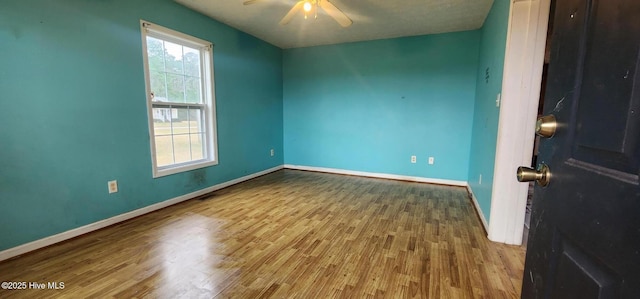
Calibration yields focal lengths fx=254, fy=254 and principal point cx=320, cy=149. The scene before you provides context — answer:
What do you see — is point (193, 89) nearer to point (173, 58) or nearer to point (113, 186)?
point (173, 58)

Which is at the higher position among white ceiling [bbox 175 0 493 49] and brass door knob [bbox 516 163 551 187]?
white ceiling [bbox 175 0 493 49]

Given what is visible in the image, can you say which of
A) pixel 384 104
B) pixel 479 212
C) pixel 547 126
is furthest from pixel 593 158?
pixel 384 104

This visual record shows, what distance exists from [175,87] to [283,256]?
237 cm

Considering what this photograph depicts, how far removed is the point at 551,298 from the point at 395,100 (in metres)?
3.72

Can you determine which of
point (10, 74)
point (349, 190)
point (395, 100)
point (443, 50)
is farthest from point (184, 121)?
point (443, 50)

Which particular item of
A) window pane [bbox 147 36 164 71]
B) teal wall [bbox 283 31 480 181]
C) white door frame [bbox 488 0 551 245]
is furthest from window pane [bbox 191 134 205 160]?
white door frame [bbox 488 0 551 245]

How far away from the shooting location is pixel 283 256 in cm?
190

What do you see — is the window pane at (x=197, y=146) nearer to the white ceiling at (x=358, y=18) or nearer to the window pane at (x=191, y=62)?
the window pane at (x=191, y=62)

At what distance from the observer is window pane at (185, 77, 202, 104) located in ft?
10.4

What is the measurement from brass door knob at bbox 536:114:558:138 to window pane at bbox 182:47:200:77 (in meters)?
3.41

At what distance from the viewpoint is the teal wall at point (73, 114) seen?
1.83 m

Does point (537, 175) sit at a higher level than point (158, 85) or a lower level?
lower

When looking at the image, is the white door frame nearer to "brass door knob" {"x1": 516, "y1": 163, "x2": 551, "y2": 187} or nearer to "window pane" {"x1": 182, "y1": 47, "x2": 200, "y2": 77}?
"brass door knob" {"x1": 516, "y1": 163, "x2": 551, "y2": 187}

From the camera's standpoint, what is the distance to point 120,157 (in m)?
2.45
